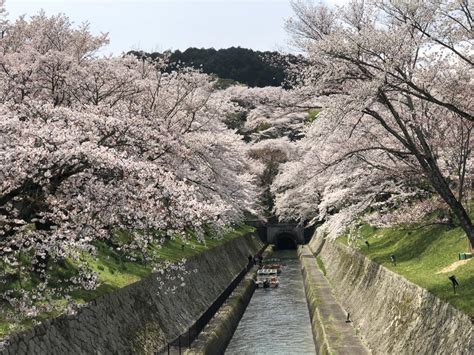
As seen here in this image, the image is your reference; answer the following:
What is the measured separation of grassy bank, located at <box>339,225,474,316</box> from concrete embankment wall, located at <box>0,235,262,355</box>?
8872 mm

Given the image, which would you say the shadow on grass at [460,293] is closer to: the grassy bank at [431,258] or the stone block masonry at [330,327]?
the grassy bank at [431,258]

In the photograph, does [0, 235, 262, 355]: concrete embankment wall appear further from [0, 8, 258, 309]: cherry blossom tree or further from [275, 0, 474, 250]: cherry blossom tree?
[275, 0, 474, 250]: cherry blossom tree

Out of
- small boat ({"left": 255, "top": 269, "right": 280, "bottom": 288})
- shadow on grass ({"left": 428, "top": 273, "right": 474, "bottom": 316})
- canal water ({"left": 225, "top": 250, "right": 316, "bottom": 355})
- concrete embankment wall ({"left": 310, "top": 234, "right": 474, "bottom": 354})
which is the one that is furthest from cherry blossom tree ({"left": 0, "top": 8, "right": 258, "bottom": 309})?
small boat ({"left": 255, "top": 269, "right": 280, "bottom": 288})

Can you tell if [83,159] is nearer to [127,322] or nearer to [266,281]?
[127,322]

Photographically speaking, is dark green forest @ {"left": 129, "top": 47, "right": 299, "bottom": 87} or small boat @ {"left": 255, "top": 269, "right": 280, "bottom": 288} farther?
dark green forest @ {"left": 129, "top": 47, "right": 299, "bottom": 87}

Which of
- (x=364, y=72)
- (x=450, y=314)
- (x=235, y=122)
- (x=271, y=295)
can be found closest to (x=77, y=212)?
(x=364, y=72)

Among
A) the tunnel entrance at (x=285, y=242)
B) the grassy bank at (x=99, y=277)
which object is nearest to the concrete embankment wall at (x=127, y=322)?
the grassy bank at (x=99, y=277)

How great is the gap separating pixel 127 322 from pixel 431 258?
11.4 metres

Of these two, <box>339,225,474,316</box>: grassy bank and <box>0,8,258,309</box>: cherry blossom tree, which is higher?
<box>0,8,258,309</box>: cherry blossom tree

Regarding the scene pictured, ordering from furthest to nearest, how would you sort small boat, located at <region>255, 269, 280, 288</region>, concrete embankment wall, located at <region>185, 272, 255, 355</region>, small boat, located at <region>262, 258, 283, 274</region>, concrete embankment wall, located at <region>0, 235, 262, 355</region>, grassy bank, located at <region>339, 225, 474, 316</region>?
small boat, located at <region>262, 258, 283, 274</region> < small boat, located at <region>255, 269, 280, 288</region> < concrete embankment wall, located at <region>185, 272, 255, 355</region> < grassy bank, located at <region>339, 225, 474, 316</region> < concrete embankment wall, located at <region>0, 235, 262, 355</region>

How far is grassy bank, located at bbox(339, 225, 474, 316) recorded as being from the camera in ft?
40.5

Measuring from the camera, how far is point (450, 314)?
11.2 metres

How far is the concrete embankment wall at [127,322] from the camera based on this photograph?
1145 cm

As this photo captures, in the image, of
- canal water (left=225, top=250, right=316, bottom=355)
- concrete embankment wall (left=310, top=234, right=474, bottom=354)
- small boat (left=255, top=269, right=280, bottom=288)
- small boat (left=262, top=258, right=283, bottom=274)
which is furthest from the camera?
small boat (left=262, top=258, right=283, bottom=274)
